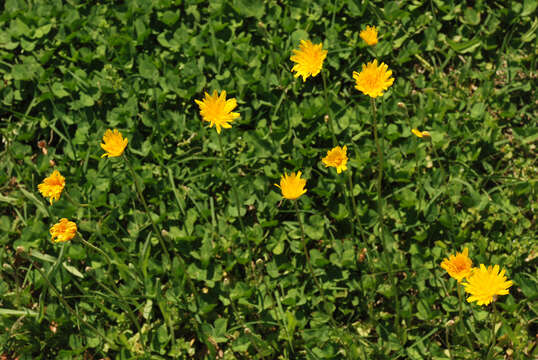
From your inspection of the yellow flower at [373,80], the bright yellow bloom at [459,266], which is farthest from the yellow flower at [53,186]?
the bright yellow bloom at [459,266]

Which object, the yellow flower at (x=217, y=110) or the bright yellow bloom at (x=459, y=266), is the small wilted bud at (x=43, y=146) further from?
the bright yellow bloom at (x=459, y=266)

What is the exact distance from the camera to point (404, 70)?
9.93 ft

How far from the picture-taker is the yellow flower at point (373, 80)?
1890 millimetres

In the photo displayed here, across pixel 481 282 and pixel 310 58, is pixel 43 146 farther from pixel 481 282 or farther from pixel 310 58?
pixel 481 282

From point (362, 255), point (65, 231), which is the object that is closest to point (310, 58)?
point (362, 255)

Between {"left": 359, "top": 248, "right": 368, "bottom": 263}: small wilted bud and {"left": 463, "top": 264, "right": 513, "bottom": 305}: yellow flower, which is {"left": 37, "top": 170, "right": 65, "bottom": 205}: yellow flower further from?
{"left": 463, "top": 264, "right": 513, "bottom": 305}: yellow flower

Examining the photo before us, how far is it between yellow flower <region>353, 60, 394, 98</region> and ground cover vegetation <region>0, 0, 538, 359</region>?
238mm

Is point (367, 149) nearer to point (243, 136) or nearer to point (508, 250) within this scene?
point (243, 136)

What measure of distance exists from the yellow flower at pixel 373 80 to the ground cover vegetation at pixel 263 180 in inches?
9.4

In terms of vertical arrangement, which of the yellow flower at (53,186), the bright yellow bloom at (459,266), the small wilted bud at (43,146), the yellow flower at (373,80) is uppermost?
the yellow flower at (373,80)

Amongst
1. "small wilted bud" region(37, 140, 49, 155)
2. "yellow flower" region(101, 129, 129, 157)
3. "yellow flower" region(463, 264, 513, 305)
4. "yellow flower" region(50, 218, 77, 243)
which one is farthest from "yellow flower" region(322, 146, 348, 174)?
"small wilted bud" region(37, 140, 49, 155)

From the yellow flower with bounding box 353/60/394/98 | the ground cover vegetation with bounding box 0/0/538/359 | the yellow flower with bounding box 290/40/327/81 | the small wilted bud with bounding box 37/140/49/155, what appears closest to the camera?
the yellow flower with bounding box 353/60/394/98

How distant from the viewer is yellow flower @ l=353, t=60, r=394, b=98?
189 cm

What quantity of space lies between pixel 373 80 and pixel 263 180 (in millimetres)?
994
